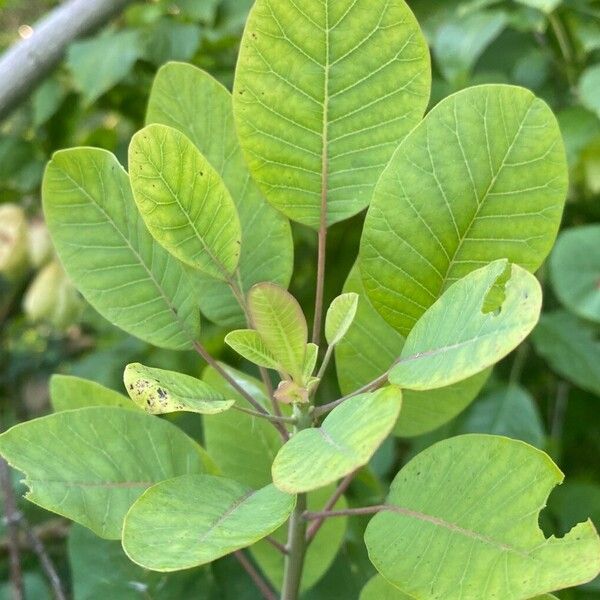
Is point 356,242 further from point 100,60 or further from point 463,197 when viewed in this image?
point 463,197

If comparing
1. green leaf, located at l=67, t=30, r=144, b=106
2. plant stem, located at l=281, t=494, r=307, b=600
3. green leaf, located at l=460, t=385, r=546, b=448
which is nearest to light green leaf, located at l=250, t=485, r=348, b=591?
plant stem, located at l=281, t=494, r=307, b=600

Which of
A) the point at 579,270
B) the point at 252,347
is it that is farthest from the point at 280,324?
the point at 579,270

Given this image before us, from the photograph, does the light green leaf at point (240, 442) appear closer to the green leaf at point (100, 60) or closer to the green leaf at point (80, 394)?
the green leaf at point (80, 394)

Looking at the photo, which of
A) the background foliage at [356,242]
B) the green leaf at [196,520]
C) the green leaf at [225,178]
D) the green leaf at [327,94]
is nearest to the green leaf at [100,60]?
the background foliage at [356,242]

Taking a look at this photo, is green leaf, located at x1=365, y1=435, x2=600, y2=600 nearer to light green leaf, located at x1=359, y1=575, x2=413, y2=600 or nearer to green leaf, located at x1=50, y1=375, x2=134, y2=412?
light green leaf, located at x1=359, y1=575, x2=413, y2=600

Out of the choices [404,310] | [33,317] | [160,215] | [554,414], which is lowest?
[554,414]

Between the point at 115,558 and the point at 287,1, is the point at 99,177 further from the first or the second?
the point at 115,558

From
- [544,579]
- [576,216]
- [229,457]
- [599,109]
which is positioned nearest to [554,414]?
[576,216]
